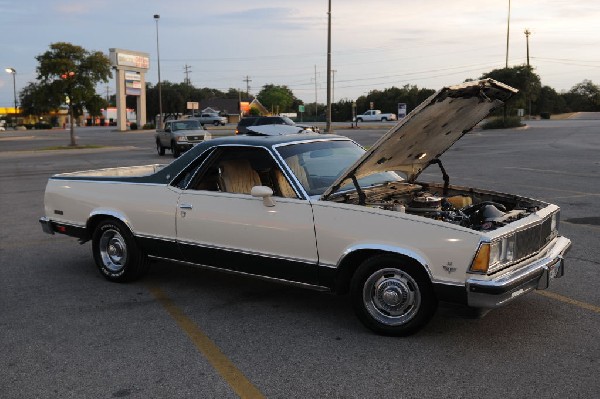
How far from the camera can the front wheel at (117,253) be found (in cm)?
607

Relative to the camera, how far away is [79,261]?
23.6ft

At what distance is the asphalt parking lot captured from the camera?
381 cm

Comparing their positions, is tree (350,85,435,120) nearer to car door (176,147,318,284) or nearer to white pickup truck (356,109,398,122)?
white pickup truck (356,109,398,122)

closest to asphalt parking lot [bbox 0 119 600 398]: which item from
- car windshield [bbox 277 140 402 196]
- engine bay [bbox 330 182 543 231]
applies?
engine bay [bbox 330 182 543 231]

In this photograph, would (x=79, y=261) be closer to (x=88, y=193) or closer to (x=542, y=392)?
(x=88, y=193)

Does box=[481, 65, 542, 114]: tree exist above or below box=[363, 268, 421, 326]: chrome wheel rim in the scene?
above

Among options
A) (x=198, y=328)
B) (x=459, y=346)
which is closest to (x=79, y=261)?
(x=198, y=328)

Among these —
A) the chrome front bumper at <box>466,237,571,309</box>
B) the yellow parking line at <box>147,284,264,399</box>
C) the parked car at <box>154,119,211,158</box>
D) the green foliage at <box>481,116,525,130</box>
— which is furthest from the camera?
the green foliage at <box>481,116,525,130</box>

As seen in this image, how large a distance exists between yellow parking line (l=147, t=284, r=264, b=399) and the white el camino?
0.51 m

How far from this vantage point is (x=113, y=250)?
247 inches

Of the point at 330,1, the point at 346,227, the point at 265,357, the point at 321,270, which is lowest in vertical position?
the point at 265,357

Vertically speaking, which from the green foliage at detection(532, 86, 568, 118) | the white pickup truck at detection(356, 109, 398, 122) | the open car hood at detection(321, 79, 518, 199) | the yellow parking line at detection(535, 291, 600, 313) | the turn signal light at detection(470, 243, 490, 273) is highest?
the green foliage at detection(532, 86, 568, 118)

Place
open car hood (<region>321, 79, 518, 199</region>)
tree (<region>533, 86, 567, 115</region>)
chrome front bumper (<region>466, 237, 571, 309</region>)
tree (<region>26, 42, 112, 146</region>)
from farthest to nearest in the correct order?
1. tree (<region>533, 86, 567, 115</region>)
2. tree (<region>26, 42, 112, 146</region>)
3. open car hood (<region>321, 79, 518, 199</region>)
4. chrome front bumper (<region>466, 237, 571, 309</region>)

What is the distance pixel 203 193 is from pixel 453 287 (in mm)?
2432
